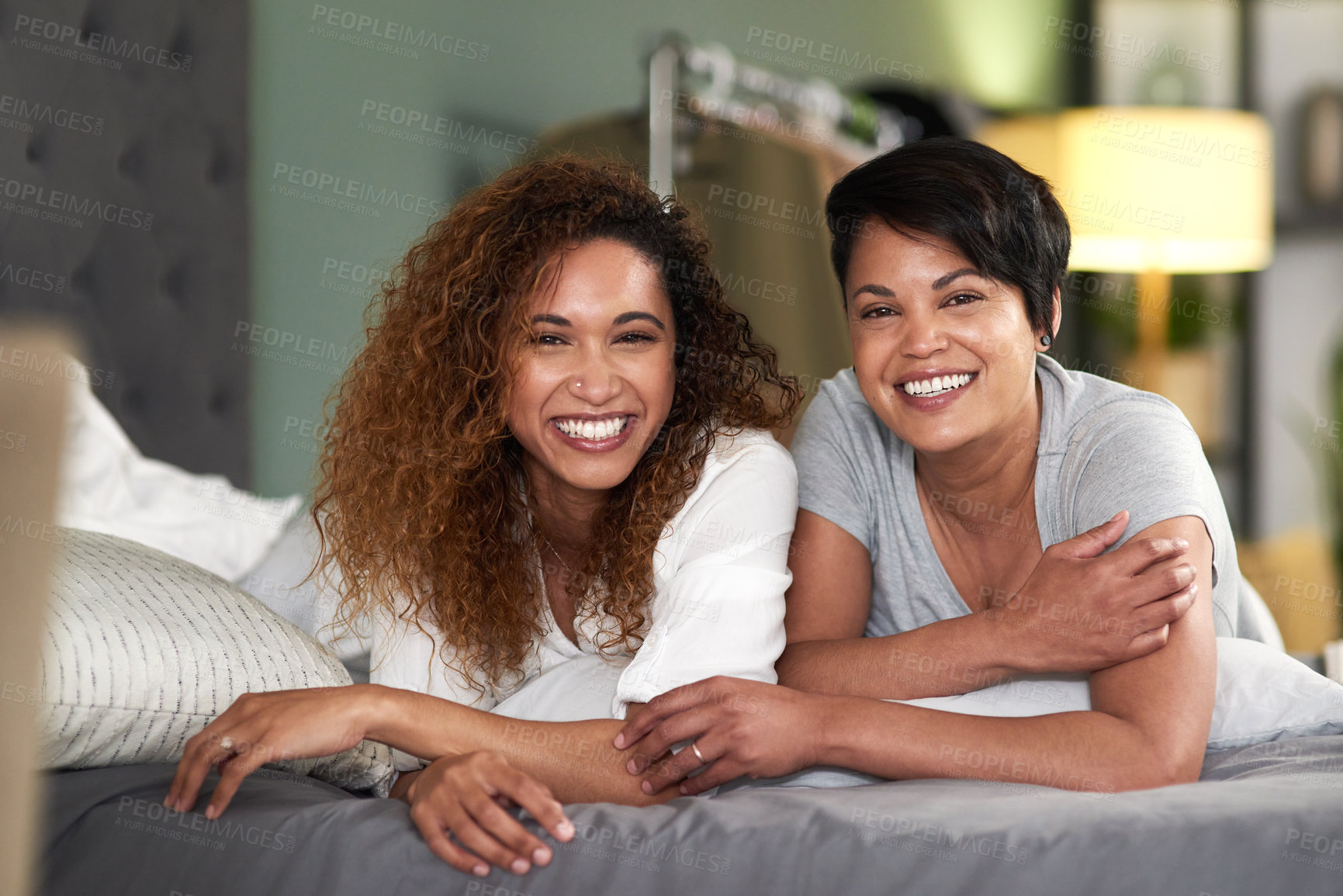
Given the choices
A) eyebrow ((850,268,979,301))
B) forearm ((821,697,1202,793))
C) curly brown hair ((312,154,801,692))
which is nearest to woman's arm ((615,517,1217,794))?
forearm ((821,697,1202,793))

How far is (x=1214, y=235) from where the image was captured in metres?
3.31

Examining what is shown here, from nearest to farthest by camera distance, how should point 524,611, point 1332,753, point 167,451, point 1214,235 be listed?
point 1332,753 < point 524,611 < point 167,451 < point 1214,235

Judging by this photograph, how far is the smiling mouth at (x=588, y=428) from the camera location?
130 cm

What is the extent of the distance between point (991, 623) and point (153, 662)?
34.0 inches

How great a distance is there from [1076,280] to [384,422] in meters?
3.47

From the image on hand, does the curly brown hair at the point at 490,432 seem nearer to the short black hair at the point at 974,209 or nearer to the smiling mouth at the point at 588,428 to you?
the smiling mouth at the point at 588,428

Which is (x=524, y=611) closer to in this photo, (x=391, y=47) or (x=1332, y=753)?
(x=1332, y=753)

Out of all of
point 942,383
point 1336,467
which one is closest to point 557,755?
point 942,383

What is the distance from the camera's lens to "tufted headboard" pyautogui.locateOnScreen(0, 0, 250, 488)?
1.76 m

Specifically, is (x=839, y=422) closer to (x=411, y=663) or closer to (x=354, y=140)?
(x=411, y=663)

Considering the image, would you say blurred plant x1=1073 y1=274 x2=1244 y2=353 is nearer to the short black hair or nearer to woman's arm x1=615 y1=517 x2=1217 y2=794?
the short black hair

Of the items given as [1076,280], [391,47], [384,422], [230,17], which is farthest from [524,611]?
[1076,280]

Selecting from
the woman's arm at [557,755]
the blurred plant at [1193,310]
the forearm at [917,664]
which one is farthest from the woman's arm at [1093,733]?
the blurred plant at [1193,310]

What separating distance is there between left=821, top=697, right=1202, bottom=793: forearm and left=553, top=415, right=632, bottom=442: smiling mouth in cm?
40
